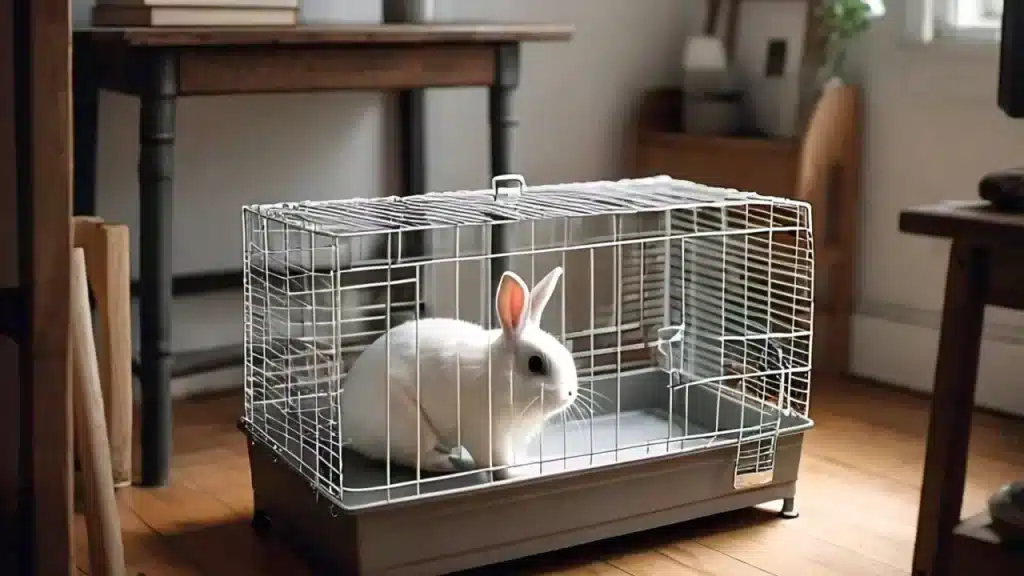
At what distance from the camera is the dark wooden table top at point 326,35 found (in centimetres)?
173

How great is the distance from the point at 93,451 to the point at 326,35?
70 cm

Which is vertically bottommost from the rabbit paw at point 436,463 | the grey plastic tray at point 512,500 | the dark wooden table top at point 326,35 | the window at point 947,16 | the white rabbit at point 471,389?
the grey plastic tray at point 512,500

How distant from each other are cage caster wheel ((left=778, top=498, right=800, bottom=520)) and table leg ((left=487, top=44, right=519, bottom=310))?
61 cm

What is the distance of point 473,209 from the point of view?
1729 mm

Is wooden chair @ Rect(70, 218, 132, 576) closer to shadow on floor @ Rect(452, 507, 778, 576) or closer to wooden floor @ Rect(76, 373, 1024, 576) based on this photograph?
wooden floor @ Rect(76, 373, 1024, 576)

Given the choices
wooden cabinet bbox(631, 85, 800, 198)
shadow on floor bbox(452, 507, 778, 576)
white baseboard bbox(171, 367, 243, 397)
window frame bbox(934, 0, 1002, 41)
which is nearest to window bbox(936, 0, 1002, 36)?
window frame bbox(934, 0, 1002, 41)

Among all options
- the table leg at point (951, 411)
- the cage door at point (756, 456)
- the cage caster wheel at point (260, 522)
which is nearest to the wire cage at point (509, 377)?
the cage door at point (756, 456)

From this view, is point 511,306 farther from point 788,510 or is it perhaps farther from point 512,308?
point 788,510

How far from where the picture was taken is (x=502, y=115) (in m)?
2.17

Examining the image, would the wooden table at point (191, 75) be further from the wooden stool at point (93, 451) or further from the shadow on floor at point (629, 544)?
the shadow on floor at point (629, 544)

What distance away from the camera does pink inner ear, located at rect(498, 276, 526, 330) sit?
1.60m

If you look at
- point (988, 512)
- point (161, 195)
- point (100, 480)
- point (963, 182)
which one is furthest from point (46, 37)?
point (963, 182)

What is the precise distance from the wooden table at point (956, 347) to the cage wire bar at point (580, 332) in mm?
415

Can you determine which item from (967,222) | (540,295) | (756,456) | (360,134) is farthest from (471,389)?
(360,134)
